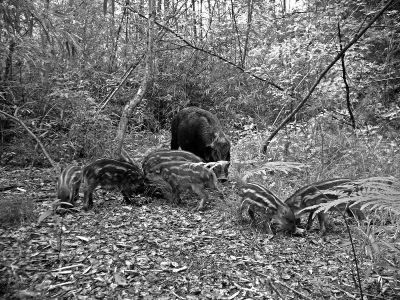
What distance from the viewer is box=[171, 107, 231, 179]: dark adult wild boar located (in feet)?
21.3

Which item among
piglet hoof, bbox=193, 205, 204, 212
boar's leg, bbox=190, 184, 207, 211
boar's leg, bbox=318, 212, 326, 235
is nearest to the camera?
boar's leg, bbox=318, 212, 326, 235

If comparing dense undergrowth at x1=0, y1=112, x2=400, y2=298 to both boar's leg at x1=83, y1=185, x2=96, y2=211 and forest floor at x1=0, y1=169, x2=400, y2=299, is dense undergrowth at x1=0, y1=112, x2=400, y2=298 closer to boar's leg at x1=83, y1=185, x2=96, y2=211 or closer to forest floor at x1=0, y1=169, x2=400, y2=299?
forest floor at x1=0, y1=169, x2=400, y2=299

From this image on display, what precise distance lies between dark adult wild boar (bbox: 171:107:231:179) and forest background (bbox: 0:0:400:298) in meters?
0.43

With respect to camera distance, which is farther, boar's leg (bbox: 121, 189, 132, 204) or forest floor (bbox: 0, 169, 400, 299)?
boar's leg (bbox: 121, 189, 132, 204)

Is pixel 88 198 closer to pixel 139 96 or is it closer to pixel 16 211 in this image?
pixel 16 211

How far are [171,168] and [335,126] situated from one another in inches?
148

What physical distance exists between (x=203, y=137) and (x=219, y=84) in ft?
16.9

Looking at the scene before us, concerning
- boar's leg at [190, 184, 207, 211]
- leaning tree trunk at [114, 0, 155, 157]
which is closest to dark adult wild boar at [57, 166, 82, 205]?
leaning tree trunk at [114, 0, 155, 157]

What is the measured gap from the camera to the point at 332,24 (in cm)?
748

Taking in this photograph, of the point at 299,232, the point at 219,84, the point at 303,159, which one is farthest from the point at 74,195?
the point at 219,84

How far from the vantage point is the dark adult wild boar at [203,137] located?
6.49m

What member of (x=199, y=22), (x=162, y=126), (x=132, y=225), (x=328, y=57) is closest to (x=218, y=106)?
(x=162, y=126)

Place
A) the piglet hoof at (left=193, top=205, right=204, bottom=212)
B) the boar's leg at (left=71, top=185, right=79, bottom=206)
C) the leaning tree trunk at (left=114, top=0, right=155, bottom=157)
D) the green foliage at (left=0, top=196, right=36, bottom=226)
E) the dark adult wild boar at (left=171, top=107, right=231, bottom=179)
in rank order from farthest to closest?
the dark adult wild boar at (left=171, top=107, right=231, bottom=179), the leaning tree trunk at (left=114, top=0, right=155, bottom=157), the piglet hoof at (left=193, top=205, right=204, bottom=212), the boar's leg at (left=71, top=185, right=79, bottom=206), the green foliage at (left=0, top=196, right=36, bottom=226)

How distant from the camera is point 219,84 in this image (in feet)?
37.3
